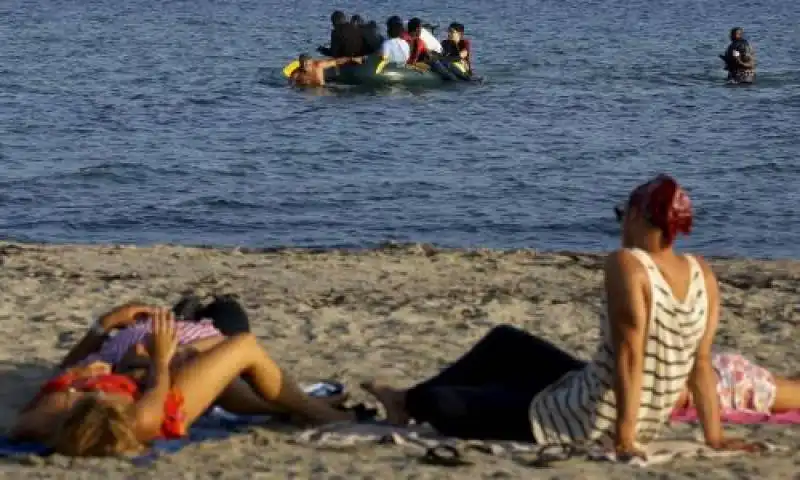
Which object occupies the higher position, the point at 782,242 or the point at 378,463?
the point at 378,463

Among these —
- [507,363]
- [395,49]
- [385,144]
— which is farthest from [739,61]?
[507,363]

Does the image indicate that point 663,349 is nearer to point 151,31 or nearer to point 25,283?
point 25,283

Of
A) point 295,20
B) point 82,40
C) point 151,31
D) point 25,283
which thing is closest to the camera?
point 25,283

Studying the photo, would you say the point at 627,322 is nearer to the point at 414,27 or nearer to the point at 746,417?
the point at 746,417

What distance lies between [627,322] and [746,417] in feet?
4.52

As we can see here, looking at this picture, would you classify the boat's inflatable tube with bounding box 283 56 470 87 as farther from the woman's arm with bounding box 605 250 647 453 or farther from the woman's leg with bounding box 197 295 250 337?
the woman's arm with bounding box 605 250 647 453

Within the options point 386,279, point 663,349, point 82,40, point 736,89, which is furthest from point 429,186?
point 82,40

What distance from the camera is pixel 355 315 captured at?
9.57 metres

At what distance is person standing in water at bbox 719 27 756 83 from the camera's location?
27812 millimetres

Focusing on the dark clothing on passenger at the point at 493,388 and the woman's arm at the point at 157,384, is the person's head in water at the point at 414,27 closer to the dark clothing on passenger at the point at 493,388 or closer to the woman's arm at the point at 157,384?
the dark clothing on passenger at the point at 493,388

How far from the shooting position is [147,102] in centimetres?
2619

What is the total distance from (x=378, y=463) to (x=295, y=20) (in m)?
38.6

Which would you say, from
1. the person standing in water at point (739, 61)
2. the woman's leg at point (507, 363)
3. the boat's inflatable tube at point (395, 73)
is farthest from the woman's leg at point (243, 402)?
the person standing in water at point (739, 61)

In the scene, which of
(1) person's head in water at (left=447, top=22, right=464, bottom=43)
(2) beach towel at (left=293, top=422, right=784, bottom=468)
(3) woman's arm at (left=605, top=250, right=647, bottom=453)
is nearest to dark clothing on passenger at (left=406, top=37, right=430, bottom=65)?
(1) person's head in water at (left=447, top=22, right=464, bottom=43)
